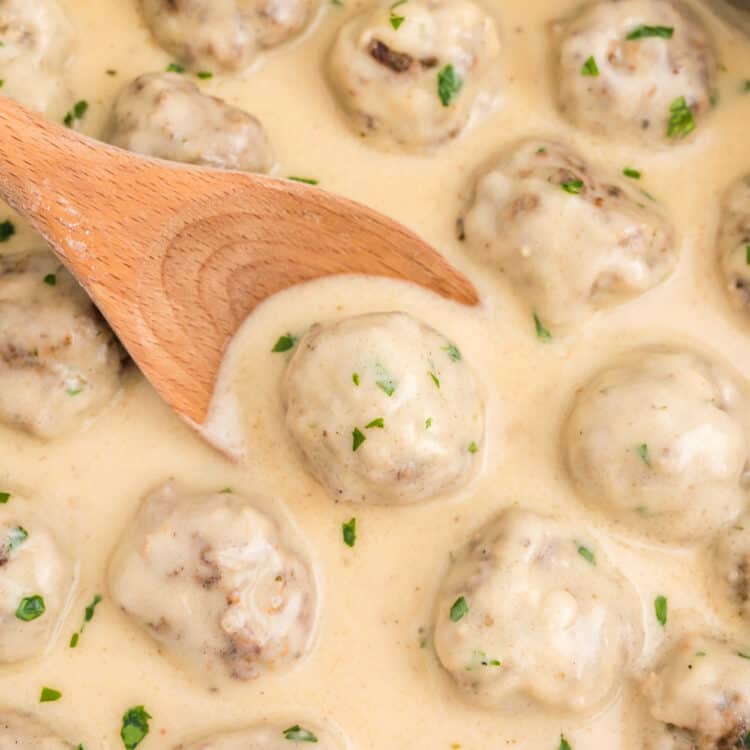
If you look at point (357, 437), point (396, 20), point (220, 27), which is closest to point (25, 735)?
point (357, 437)

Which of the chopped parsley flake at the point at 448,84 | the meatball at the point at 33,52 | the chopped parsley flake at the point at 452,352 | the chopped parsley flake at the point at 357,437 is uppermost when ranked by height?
the chopped parsley flake at the point at 448,84

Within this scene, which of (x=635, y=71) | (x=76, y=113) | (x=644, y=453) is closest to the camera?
(x=644, y=453)

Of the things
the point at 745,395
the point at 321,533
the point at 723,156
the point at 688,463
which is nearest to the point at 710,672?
the point at 688,463

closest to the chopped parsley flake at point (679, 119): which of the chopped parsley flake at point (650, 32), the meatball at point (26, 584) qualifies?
the chopped parsley flake at point (650, 32)

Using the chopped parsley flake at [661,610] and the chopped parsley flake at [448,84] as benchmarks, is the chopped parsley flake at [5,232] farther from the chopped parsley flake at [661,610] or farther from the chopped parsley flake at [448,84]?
the chopped parsley flake at [661,610]

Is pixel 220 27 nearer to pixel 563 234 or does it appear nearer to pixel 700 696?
pixel 563 234

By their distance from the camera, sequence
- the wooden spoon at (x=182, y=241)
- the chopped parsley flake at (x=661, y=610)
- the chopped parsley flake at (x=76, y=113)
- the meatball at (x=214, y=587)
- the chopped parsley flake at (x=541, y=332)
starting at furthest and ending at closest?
the chopped parsley flake at (x=76, y=113) → the chopped parsley flake at (x=541, y=332) → the chopped parsley flake at (x=661, y=610) → the meatball at (x=214, y=587) → the wooden spoon at (x=182, y=241)

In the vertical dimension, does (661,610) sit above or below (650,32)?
below

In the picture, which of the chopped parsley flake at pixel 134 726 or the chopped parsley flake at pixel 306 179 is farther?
the chopped parsley flake at pixel 306 179
